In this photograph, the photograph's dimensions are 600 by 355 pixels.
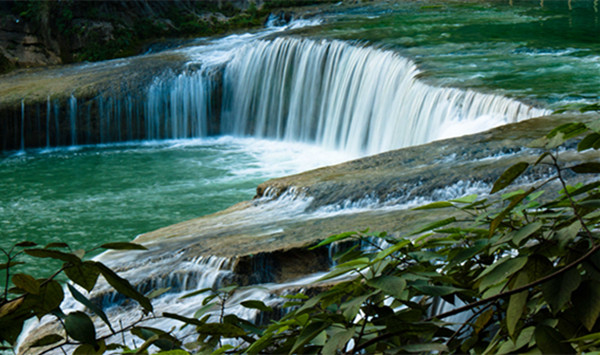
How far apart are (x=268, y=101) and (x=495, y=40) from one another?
4186 millimetres

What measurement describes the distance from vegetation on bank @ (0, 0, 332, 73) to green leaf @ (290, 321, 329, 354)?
15423mm

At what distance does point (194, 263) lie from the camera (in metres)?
4.92

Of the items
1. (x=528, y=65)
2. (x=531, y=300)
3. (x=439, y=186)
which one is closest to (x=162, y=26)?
(x=528, y=65)

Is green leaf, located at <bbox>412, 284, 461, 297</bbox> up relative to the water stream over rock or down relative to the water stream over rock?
up

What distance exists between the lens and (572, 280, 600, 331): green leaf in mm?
1086

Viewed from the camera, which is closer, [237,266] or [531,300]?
[531,300]

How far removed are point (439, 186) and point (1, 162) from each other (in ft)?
29.4

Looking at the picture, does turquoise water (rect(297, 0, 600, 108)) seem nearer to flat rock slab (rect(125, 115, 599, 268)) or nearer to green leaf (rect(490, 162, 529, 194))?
flat rock slab (rect(125, 115, 599, 268))

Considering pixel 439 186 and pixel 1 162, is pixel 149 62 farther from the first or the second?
pixel 439 186

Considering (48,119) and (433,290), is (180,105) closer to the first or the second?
(48,119)

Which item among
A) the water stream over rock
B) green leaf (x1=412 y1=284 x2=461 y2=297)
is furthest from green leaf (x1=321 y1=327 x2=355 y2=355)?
the water stream over rock

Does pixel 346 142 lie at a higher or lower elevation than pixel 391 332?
lower

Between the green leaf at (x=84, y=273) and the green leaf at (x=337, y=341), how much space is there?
1.23 ft

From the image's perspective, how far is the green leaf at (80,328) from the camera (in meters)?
1.02
